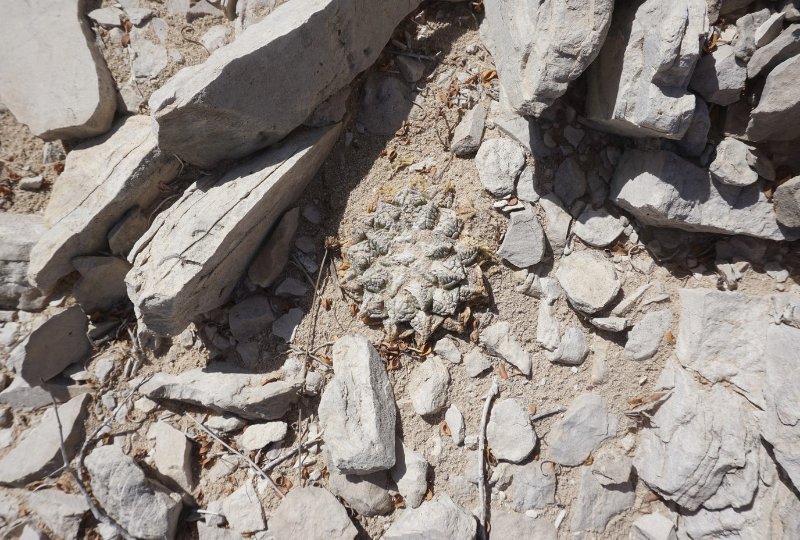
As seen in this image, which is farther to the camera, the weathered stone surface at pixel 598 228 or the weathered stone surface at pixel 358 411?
the weathered stone surface at pixel 598 228

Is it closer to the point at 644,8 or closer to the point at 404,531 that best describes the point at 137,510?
the point at 404,531

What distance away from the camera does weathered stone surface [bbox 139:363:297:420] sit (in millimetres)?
2945

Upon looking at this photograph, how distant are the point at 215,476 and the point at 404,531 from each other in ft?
3.93

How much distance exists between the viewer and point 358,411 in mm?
2803

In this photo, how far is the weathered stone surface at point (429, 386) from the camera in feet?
9.46

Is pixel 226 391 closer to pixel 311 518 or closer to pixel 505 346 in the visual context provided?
pixel 311 518

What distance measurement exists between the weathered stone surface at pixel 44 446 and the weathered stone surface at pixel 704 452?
133 inches

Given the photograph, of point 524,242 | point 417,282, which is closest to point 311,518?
point 417,282

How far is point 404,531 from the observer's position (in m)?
2.67

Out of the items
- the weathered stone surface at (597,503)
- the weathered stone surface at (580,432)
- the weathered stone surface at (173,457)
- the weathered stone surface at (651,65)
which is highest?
the weathered stone surface at (651,65)

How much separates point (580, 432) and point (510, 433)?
1.33 ft

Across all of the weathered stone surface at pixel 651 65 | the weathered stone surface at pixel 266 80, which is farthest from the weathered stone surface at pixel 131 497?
the weathered stone surface at pixel 651 65

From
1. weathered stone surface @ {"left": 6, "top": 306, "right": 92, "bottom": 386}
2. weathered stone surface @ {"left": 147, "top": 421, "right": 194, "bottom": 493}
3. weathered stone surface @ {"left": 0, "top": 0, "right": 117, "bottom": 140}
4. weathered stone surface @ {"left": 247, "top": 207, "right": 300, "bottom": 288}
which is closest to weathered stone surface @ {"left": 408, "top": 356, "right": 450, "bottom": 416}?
weathered stone surface @ {"left": 247, "top": 207, "right": 300, "bottom": 288}

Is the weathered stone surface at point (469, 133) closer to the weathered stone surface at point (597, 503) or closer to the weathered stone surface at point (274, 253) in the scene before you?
the weathered stone surface at point (274, 253)
